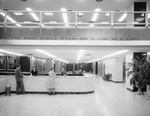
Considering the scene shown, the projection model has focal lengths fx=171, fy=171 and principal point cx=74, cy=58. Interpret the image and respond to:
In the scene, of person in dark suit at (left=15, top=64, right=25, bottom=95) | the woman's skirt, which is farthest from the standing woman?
person in dark suit at (left=15, top=64, right=25, bottom=95)

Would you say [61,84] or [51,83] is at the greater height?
[51,83]

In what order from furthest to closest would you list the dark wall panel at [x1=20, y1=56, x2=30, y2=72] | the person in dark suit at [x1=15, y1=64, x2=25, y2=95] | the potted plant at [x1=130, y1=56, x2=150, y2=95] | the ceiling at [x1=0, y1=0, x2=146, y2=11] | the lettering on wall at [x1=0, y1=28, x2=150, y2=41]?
the dark wall panel at [x1=20, y1=56, x2=30, y2=72], the ceiling at [x1=0, y1=0, x2=146, y2=11], the person in dark suit at [x1=15, y1=64, x2=25, y2=95], the potted plant at [x1=130, y1=56, x2=150, y2=95], the lettering on wall at [x1=0, y1=28, x2=150, y2=41]

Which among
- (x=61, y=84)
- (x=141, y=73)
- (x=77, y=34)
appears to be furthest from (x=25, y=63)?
(x=141, y=73)

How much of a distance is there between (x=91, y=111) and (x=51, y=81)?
4511 mm

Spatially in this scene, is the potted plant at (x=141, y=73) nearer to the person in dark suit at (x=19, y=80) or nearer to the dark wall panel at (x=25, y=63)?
the person in dark suit at (x=19, y=80)

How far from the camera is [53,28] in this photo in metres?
7.70

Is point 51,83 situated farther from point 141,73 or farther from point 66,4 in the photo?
point 141,73

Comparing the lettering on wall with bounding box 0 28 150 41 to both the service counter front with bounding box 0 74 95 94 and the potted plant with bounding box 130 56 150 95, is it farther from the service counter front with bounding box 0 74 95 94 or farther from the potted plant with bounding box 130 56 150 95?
the service counter front with bounding box 0 74 95 94

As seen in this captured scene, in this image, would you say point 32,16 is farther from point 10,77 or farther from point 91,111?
point 91,111

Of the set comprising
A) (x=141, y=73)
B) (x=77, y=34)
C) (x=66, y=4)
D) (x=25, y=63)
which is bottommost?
(x=141, y=73)

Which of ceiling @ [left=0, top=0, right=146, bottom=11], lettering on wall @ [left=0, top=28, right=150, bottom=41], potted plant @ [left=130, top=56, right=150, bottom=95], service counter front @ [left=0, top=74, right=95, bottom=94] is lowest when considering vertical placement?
service counter front @ [left=0, top=74, right=95, bottom=94]

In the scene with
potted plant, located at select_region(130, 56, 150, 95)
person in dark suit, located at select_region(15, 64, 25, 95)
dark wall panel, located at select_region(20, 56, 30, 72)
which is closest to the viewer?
potted plant, located at select_region(130, 56, 150, 95)

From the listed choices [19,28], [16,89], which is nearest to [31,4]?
[19,28]

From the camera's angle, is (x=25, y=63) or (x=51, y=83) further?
(x=25, y=63)
